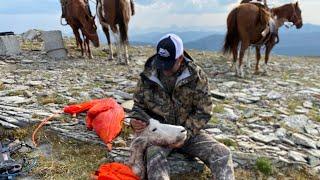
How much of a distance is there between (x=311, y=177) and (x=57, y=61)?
32.9 ft

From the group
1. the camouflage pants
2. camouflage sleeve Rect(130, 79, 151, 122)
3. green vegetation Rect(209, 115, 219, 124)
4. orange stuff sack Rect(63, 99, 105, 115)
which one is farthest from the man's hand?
green vegetation Rect(209, 115, 219, 124)

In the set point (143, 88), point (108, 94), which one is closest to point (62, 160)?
point (143, 88)

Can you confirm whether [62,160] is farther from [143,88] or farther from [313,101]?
[313,101]

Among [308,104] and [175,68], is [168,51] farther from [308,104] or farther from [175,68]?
[308,104]

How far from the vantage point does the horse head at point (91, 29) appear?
50.8 feet

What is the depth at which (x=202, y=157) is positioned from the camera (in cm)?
607

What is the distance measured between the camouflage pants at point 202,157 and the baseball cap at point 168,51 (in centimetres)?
102

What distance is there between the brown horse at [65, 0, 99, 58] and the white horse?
32.3ft

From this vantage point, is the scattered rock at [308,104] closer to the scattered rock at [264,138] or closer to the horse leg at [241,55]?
the scattered rock at [264,138]

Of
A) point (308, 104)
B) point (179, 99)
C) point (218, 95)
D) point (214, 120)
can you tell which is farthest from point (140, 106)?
point (308, 104)

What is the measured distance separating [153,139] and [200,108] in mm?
713

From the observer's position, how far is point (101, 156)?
680 centimetres

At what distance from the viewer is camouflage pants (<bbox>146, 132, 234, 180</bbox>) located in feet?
18.7

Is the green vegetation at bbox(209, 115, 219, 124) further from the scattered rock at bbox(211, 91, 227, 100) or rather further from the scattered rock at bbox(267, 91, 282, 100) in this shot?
the scattered rock at bbox(267, 91, 282, 100)
